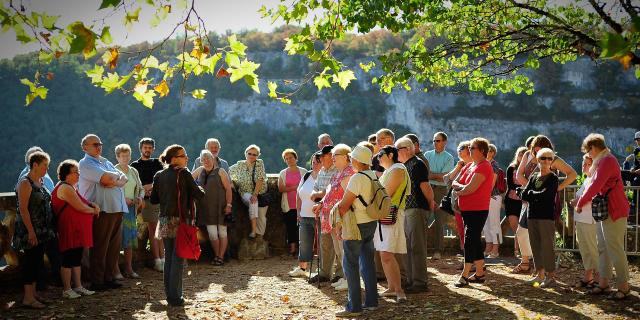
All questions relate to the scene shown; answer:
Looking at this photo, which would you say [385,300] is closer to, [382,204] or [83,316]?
[382,204]

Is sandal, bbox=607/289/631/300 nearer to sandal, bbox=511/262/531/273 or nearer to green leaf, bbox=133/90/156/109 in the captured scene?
sandal, bbox=511/262/531/273

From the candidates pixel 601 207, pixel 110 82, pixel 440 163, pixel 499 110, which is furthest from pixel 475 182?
pixel 499 110

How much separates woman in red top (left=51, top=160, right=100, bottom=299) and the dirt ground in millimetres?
351

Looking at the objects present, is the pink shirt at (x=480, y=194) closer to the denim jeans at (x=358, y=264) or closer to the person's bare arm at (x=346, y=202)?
the denim jeans at (x=358, y=264)

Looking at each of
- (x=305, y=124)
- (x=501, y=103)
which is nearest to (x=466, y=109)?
(x=501, y=103)

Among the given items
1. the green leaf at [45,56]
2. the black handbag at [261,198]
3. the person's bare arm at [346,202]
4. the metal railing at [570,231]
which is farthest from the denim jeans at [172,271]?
the metal railing at [570,231]

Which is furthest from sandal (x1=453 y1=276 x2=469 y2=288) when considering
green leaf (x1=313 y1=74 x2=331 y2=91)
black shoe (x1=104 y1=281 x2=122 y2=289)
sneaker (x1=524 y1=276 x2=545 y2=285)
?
black shoe (x1=104 y1=281 x2=122 y2=289)

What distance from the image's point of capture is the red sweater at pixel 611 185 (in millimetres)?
6152

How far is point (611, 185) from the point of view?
620 centimetres

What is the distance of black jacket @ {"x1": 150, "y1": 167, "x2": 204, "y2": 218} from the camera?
6258 millimetres

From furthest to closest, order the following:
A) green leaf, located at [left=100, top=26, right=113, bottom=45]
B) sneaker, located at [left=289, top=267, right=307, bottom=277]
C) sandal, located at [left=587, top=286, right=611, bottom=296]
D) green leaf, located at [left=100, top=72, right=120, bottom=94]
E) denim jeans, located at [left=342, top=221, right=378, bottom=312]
Answer: sneaker, located at [left=289, top=267, right=307, bottom=277]
sandal, located at [left=587, top=286, right=611, bottom=296]
denim jeans, located at [left=342, top=221, right=378, bottom=312]
green leaf, located at [left=100, top=72, right=120, bottom=94]
green leaf, located at [left=100, top=26, right=113, bottom=45]

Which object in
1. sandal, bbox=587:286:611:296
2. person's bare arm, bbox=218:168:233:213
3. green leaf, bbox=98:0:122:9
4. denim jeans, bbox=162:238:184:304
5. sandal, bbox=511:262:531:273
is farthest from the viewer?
person's bare arm, bbox=218:168:233:213

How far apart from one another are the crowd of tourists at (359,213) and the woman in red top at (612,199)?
0.03 feet

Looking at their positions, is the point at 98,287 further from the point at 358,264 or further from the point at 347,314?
the point at 358,264
